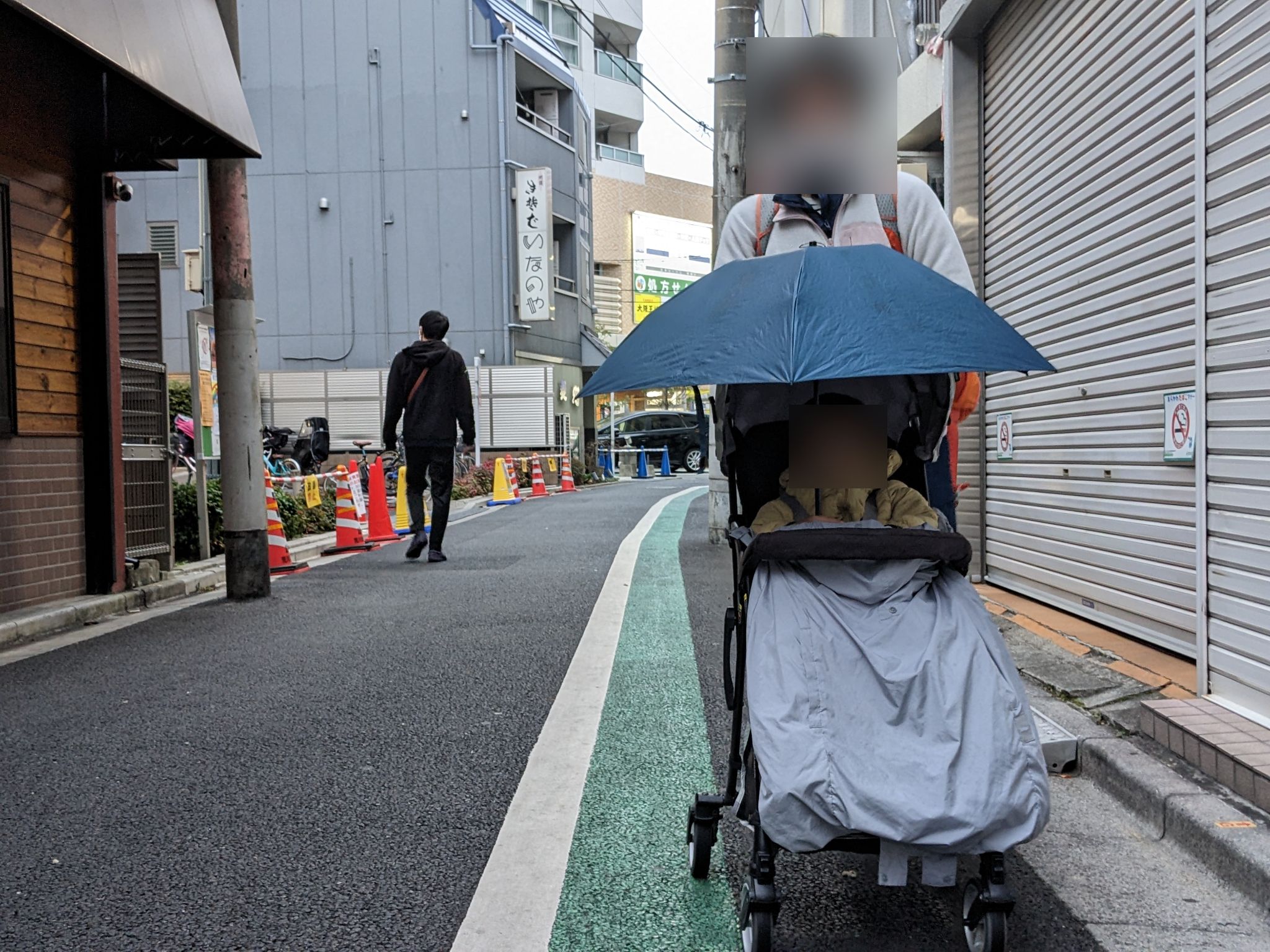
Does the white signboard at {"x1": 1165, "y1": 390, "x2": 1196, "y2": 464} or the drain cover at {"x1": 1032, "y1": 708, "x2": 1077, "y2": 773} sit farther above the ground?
the white signboard at {"x1": 1165, "y1": 390, "x2": 1196, "y2": 464}

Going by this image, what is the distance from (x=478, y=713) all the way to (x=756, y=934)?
7.54 ft

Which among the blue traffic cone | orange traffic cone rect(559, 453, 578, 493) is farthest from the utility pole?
the blue traffic cone

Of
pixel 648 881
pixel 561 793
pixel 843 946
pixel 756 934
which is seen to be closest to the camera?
pixel 756 934

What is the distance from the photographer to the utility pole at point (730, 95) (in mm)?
Result: 9750

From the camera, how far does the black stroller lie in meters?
2.16

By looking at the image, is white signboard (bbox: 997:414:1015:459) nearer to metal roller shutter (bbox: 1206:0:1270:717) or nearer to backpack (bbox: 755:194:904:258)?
metal roller shutter (bbox: 1206:0:1270:717)

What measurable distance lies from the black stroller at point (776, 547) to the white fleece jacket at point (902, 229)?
0.39 m

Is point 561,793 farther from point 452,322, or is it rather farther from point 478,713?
point 452,322

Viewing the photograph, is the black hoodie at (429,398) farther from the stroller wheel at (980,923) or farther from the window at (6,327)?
the stroller wheel at (980,923)

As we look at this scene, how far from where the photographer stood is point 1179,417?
175 inches

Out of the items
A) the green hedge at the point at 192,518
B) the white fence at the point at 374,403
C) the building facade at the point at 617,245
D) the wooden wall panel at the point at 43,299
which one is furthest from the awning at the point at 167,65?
the building facade at the point at 617,245

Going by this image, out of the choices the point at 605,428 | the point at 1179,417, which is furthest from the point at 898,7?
the point at 605,428

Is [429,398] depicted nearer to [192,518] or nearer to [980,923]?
[192,518]

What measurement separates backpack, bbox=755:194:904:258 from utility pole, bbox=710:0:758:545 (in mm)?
6592
